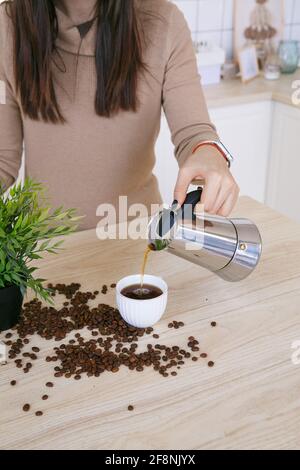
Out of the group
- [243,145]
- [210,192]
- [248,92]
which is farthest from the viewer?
[243,145]

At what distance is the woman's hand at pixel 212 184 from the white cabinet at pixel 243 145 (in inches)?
52.1

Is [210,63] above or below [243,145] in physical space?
above

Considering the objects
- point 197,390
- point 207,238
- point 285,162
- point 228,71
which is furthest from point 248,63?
point 197,390

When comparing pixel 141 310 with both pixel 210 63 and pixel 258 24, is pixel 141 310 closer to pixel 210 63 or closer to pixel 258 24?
pixel 210 63

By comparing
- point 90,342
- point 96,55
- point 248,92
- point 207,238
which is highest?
point 96,55

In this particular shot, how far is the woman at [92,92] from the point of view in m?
1.45

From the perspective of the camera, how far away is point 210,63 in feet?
8.93

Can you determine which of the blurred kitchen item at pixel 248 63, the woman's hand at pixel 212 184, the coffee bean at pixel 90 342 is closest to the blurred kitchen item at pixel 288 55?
the blurred kitchen item at pixel 248 63

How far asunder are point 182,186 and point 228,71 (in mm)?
1925

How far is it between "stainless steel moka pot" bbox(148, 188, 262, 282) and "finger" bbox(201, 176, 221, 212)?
0.01 metres

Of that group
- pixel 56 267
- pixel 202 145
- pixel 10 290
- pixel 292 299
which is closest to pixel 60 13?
pixel 202 145

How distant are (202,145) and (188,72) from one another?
347 millimetres

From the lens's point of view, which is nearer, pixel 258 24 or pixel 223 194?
pixel 223 194

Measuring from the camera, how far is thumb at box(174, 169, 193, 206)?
1.12 metres
